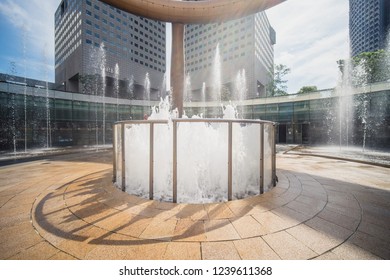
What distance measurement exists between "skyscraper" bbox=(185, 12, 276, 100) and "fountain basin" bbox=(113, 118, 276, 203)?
4310 cm

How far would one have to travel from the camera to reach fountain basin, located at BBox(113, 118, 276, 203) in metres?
4.12

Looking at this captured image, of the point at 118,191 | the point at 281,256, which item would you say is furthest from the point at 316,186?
the point at 118,191

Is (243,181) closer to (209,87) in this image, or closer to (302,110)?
(302,110)

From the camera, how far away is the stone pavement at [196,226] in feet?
7.47

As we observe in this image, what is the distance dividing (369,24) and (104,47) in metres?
117

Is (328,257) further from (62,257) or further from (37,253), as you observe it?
(37,253)

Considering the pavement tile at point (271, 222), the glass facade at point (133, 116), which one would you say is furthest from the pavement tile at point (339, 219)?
the glass facade at point (133, 116)

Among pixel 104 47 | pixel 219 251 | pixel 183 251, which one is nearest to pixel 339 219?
pixel 219 251

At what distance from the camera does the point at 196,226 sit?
9.27ft

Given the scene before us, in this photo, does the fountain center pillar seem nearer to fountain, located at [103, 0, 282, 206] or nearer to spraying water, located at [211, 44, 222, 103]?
Answer: fountain, located at [103, 0, 282, 206]

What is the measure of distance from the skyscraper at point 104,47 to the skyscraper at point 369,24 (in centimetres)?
9896

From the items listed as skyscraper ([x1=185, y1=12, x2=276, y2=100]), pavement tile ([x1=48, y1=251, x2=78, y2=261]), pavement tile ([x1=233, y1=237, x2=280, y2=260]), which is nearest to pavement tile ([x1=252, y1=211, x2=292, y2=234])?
pavement tile ([x1=233, y1=237, x2=280, y2=260])

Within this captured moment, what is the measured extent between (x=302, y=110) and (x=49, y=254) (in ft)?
86.7

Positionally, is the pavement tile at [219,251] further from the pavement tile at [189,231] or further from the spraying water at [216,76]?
the spraying water at [216,76]
